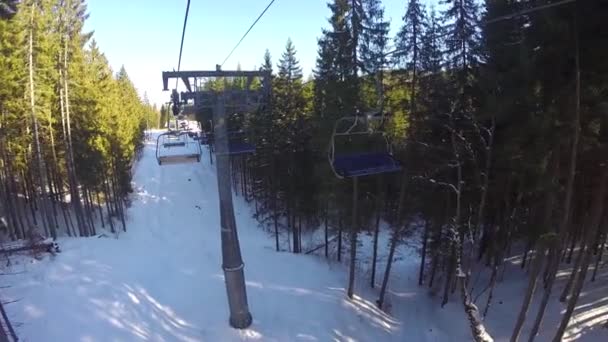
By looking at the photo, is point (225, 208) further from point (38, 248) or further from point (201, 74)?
point (38, 248)

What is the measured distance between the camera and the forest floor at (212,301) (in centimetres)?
1097

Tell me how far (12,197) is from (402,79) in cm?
2189

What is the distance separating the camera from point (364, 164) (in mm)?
10094

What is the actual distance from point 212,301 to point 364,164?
22.5 feet

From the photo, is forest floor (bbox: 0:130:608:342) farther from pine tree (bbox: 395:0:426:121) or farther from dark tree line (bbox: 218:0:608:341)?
pine tree (bbox: 395:0:426:121)

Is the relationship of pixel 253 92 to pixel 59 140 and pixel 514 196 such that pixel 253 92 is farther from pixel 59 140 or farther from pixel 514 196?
pixel 59 140

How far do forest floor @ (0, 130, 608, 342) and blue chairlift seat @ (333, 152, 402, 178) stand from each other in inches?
→ 214

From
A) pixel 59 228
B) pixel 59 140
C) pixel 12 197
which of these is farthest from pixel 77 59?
pixel 59 228

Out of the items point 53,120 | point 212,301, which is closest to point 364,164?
point 212,301

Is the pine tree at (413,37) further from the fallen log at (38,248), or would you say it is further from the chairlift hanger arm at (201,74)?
the fallen log at (38,248)

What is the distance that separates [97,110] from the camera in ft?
77.7

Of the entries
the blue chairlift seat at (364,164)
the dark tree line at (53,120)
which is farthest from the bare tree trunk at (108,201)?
the blue chairlift seat at (364,164)

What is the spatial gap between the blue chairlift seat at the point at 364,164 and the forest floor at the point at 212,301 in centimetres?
544

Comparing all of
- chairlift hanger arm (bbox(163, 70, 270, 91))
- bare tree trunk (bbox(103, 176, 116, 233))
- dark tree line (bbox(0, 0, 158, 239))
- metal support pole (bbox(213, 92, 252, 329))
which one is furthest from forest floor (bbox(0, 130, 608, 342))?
bare tree trunk (bbox(103, 176, 116, 233))
